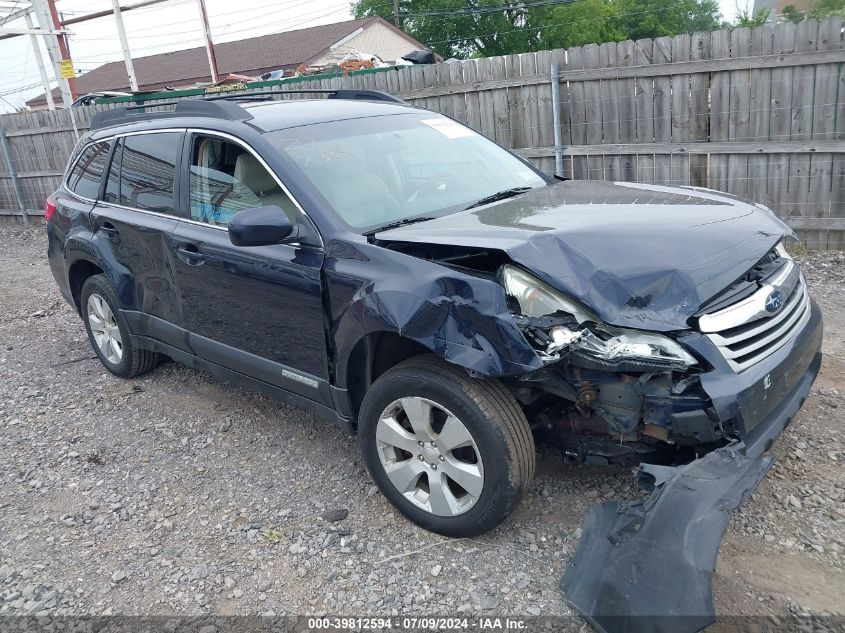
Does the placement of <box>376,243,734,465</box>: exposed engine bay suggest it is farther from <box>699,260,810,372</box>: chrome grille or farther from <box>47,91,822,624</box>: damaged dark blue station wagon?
<box>699,260,810,372</box>: chrome grille

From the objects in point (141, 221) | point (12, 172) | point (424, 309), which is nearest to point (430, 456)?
point (424, 309)

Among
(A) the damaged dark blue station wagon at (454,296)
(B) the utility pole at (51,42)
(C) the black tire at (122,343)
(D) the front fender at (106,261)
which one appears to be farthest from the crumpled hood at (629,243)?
(B) the utility pole at (51,42)

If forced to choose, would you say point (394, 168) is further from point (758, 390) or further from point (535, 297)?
point (758, 390)

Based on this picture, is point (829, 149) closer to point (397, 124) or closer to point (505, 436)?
point (397, 124)

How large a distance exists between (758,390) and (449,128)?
2.59 m

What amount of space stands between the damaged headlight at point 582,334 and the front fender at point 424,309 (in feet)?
0.44

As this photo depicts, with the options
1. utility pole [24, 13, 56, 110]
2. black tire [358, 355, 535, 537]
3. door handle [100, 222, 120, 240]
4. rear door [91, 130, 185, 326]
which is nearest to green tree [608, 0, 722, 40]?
utility pole [24, 13, 56, 110]

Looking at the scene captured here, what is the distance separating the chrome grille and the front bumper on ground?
2.5 inches

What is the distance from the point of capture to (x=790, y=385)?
2.88 metres

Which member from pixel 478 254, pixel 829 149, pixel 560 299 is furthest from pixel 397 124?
pixel 829 149

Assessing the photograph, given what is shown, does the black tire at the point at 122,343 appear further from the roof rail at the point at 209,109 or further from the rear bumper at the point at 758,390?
the rear bumper at the point at 758,390

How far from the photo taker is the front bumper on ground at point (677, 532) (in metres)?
2.34

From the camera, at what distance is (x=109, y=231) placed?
4.73 m

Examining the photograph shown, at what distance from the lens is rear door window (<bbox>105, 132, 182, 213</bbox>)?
423cm
